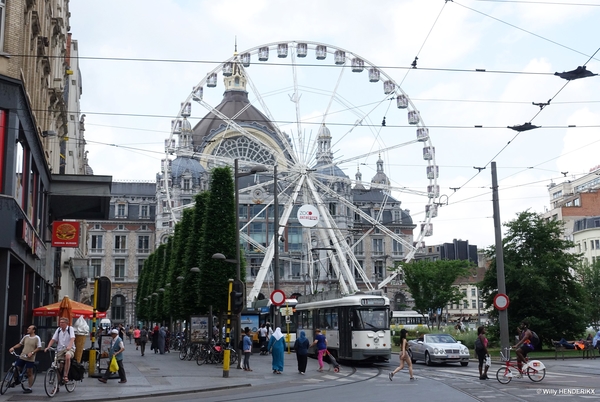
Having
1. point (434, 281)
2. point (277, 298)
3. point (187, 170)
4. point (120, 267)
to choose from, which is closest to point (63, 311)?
point (277, 298)

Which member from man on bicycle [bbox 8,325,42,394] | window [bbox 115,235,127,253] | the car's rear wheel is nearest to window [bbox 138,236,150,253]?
window [bbox 115,235,127,253]

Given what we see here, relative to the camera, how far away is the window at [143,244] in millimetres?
119000

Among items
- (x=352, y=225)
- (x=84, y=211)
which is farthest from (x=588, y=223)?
(x=84, y=211)

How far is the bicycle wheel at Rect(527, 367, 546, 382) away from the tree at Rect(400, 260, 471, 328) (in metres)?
56.5

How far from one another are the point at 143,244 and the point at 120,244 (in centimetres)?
354

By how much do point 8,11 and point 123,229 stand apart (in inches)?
3866

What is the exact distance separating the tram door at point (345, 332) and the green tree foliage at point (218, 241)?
7259 millimetres

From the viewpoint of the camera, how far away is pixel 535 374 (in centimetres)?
2194

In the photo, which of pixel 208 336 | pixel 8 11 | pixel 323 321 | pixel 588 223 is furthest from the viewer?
pixel 588 223

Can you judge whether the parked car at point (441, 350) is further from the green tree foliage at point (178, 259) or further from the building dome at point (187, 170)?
the building dome at point (187, 170)

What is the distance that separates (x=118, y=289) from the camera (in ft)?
380

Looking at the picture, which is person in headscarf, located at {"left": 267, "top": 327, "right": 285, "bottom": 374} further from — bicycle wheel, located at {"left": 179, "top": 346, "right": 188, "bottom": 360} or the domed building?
the domed building

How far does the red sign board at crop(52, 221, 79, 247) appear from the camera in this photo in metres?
34.0

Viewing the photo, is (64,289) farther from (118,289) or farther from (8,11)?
(118,289)
